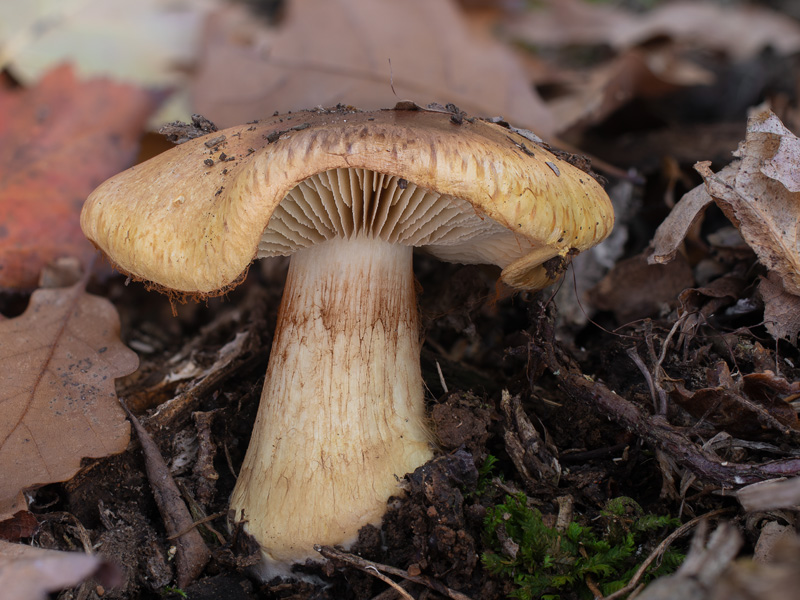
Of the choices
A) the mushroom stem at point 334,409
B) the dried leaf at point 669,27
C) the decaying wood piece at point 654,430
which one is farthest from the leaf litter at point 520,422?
the dried leaf at point 669,27

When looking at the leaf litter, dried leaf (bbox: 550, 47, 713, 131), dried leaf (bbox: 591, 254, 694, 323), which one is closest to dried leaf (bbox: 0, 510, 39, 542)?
the leaf litter

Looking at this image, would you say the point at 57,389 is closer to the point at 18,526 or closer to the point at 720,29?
the point at 18,526

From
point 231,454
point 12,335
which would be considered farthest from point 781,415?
point 12,335

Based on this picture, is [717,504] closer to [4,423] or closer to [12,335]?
[4,423]

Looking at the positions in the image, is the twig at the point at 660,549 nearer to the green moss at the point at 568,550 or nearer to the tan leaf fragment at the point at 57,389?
the green moss at the point at 568,550

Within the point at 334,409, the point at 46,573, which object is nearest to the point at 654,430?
the point at 334,409
